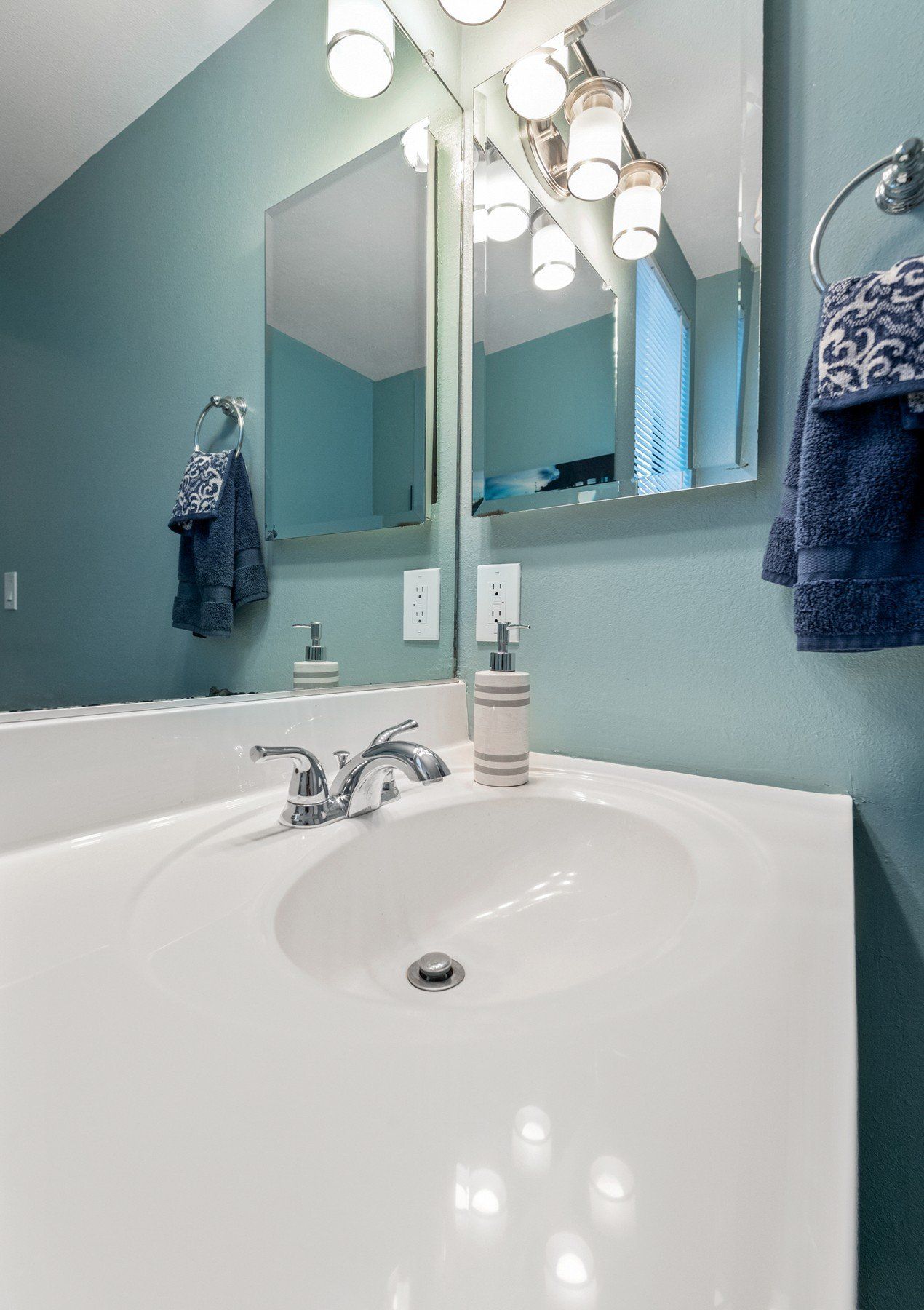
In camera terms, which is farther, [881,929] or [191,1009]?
[881,929]

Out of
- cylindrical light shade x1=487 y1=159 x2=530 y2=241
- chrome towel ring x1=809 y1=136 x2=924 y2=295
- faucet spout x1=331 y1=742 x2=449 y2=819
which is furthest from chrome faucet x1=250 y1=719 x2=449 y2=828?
cylindrical light shade x1=487 y1=159 x2=530 y2=241

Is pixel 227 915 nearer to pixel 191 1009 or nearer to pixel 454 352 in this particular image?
pixel 191 1009

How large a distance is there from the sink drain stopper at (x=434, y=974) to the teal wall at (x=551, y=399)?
0.77 metres

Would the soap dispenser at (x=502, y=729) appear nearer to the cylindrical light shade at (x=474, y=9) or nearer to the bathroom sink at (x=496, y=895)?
the bathroom sink at (x=496, y=895)

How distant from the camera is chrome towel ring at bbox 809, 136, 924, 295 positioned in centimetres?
70

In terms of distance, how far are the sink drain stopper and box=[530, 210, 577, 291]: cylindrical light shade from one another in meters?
1.04

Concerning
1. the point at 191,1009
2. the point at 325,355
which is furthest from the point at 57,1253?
the point at 325,355

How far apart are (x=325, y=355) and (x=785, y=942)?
1014 mm

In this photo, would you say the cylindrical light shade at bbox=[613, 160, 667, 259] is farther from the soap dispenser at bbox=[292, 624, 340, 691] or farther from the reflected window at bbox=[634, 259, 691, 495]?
the soap dispenser at bbox=[292, 624, 340, 691]

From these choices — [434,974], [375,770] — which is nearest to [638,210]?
[375,770]

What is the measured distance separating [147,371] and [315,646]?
40 cm

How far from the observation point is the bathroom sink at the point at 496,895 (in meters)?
0.59

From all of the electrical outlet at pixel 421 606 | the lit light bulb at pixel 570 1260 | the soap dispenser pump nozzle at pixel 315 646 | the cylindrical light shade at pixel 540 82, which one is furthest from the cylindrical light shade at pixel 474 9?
the lit light bulb at pixel 570 1260

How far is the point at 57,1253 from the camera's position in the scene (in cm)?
20
